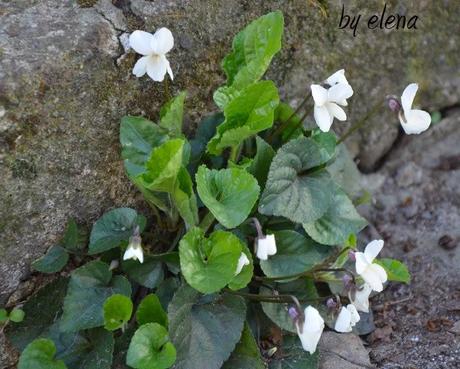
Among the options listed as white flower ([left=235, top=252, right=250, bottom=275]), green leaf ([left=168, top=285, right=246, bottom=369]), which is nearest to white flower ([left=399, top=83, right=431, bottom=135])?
white flower ([left=235, top=252, right=250, bottom=275])

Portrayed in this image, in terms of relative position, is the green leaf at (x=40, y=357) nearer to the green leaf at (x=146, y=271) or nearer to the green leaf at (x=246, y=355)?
the green leaf at (x=146, y=271)

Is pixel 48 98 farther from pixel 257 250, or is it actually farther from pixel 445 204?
pixel 445 204

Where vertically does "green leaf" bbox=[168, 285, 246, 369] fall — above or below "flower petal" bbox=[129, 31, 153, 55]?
below

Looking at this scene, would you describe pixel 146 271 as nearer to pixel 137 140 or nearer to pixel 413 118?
pixel 137 140

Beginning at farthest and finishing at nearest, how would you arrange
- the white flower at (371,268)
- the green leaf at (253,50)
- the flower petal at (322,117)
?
the green leaf at (253,50), the flower petal at (322,117), the white flower at (371,268)

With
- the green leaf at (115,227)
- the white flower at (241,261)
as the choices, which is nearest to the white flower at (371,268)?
the white flower at (241,261)

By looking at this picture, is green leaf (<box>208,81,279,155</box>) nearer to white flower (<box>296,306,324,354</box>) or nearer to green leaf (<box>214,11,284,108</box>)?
green leaf (<box>214,11,284,108</box>)

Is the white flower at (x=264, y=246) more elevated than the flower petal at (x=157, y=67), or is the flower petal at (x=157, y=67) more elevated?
the flower petal at (x=157, y=67)
